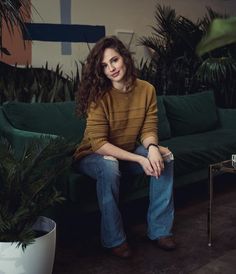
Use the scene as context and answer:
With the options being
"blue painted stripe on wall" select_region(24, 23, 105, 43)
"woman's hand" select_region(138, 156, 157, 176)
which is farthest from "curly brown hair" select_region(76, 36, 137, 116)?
"blue painted stripe on wall" select_region(24, 23, 105, 43)

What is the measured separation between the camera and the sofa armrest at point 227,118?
13.8ft

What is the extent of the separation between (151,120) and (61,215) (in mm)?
729

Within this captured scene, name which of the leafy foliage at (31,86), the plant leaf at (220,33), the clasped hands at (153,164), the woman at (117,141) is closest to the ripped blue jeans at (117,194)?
the woman at (117,141)

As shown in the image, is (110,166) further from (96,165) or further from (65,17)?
(65,17)

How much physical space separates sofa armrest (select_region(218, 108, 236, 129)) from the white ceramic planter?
112 inches

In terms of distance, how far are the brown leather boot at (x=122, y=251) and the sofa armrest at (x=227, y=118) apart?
2322mm

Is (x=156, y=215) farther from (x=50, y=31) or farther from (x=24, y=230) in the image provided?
(x=50, y=31)

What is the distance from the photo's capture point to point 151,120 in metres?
2.46

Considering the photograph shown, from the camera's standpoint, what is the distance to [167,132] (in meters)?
3.58

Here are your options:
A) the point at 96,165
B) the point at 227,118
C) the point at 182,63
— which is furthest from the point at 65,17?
the point at 96,165

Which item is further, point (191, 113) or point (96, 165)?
point (191, 113)

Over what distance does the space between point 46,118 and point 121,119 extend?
640 millimetres

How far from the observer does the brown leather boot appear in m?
2.22

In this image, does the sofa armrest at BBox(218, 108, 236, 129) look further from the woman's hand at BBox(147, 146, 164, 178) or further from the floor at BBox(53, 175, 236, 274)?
the woman's hand at BBox(147, 146, 164, 178)
